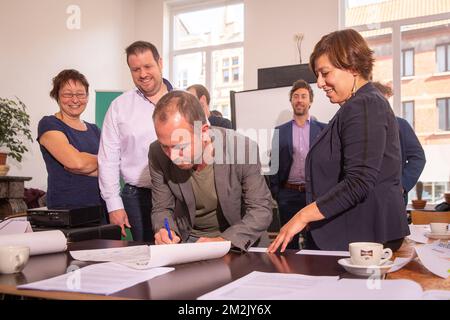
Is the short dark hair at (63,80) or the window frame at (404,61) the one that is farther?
the window frame at (404,61)

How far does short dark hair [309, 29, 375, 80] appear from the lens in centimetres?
156

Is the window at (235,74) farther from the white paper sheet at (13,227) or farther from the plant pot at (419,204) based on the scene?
the white paper sheet at (13,227)

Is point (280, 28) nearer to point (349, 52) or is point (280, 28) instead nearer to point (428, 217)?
point (428, 217)

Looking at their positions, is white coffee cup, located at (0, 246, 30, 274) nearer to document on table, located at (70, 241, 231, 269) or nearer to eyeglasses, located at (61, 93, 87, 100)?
document on table, located at (70, 241, 231, 269)

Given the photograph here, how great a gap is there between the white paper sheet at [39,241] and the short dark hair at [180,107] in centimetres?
50

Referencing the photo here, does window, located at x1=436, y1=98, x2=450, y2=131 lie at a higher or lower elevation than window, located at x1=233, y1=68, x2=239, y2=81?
lower

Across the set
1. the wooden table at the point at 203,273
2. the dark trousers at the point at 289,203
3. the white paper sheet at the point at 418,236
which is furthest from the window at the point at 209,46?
the wooden table at the point at 203,273

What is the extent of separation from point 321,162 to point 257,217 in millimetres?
285

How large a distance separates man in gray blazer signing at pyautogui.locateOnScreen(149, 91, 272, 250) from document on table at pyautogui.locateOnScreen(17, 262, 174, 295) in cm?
36

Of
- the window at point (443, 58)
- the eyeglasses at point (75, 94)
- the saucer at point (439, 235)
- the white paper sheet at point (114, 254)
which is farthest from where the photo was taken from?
the window at point (443, 58)

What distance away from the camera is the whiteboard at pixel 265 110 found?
4.55m

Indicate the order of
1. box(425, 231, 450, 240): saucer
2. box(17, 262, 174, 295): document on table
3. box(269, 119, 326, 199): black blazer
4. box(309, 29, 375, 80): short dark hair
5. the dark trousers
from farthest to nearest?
box(269, 119, 326, 199): black blazer, the dark trousers, box(425, 231, 450, 240): saucer, box(309, 29, 375, 80): short dark hair, box(17, 262, 174, 295): document on table

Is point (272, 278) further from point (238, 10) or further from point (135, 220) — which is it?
point (238, 10)

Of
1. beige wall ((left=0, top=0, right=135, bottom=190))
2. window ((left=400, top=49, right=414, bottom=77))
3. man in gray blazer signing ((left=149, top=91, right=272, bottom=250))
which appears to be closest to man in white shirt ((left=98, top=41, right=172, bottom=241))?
man in gray blazer signing ((left=149, top=91, right=272, bottom=250))
